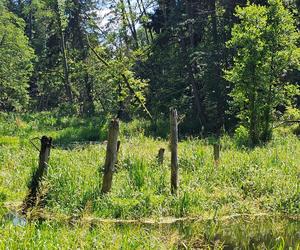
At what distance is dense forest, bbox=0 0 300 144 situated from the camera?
55.9 ft

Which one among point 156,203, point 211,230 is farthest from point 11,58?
Answer: point 211,230

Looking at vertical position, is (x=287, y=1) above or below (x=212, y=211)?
above

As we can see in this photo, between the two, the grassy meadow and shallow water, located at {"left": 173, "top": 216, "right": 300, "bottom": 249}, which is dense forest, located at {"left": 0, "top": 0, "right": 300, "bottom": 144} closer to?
the grassy meadow

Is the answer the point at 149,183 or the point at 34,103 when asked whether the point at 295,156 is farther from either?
the point at 34,103

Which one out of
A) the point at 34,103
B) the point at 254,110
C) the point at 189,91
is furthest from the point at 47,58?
the point at 254,110

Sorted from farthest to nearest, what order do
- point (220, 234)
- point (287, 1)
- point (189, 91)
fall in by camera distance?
point (189, 91) → point (287, 1) → point (220, 234)

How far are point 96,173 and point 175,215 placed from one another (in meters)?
2.30

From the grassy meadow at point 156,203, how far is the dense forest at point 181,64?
4.98m

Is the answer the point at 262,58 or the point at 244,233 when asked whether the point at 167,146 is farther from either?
the point at 244,233

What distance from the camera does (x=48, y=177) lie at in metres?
9.41

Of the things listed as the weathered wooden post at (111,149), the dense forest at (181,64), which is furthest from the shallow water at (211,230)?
the dense forest at (181,64)

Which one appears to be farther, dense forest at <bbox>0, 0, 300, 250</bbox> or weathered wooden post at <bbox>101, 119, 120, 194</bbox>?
weathered wooden post at <bbox>101, 119, 120, 194</bbox>

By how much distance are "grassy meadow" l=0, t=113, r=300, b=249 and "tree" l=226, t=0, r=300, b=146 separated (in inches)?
168

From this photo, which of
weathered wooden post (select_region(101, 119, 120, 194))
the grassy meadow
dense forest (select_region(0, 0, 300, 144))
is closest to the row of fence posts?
weathered wooden post (select_region(101, 119, 120, 194))
